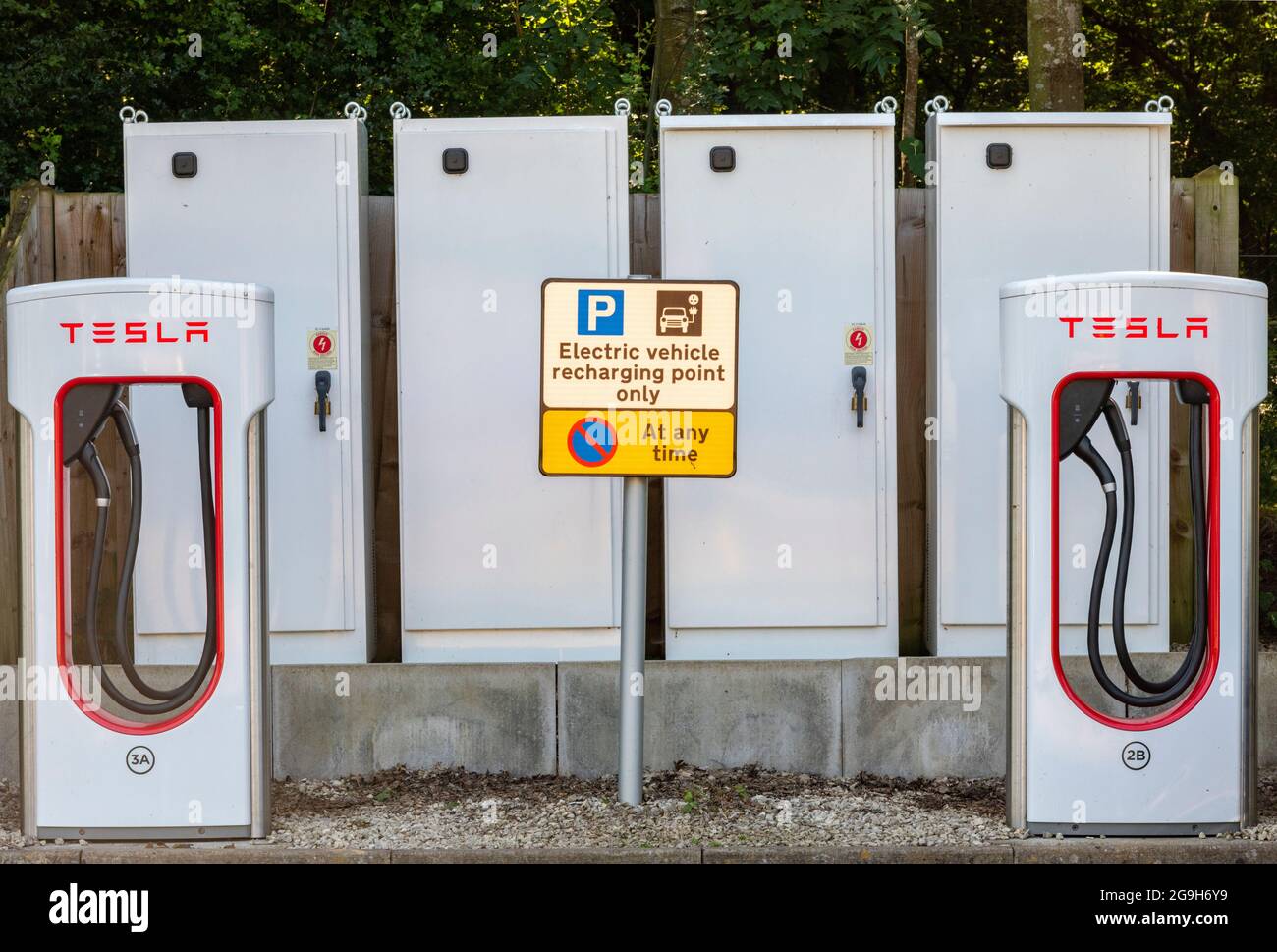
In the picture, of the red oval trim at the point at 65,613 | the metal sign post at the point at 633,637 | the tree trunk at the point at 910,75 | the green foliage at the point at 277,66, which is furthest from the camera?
the green foliage at the point at 277,66

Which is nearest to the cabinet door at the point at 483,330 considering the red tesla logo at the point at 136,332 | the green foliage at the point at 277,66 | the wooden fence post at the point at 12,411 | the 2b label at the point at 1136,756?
the red tesla logo at the point at 136,332

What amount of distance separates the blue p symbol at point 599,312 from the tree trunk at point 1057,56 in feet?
13.3

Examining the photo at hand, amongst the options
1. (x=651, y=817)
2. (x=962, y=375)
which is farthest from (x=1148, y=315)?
(x=651, y=817)

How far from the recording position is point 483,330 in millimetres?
5500

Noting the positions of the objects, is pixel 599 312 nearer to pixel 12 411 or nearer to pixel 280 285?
pixel 280 285

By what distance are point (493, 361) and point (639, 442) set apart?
111cm

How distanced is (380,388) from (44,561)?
1.81 m

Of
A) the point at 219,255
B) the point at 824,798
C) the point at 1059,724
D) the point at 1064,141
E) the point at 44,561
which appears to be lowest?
the point at 824,798

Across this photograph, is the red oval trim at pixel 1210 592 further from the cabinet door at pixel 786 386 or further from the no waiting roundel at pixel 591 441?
the no waiting roundel at pixel 591 441

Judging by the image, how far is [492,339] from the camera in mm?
5500

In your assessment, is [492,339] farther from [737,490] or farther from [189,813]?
[189,813]

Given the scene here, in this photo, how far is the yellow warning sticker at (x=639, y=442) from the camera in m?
4.59

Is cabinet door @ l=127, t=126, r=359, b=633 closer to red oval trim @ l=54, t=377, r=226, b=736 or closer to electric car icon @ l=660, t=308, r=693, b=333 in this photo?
red oval trim @ l=54, t=377, r=226, b=736

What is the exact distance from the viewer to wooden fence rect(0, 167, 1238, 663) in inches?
229
